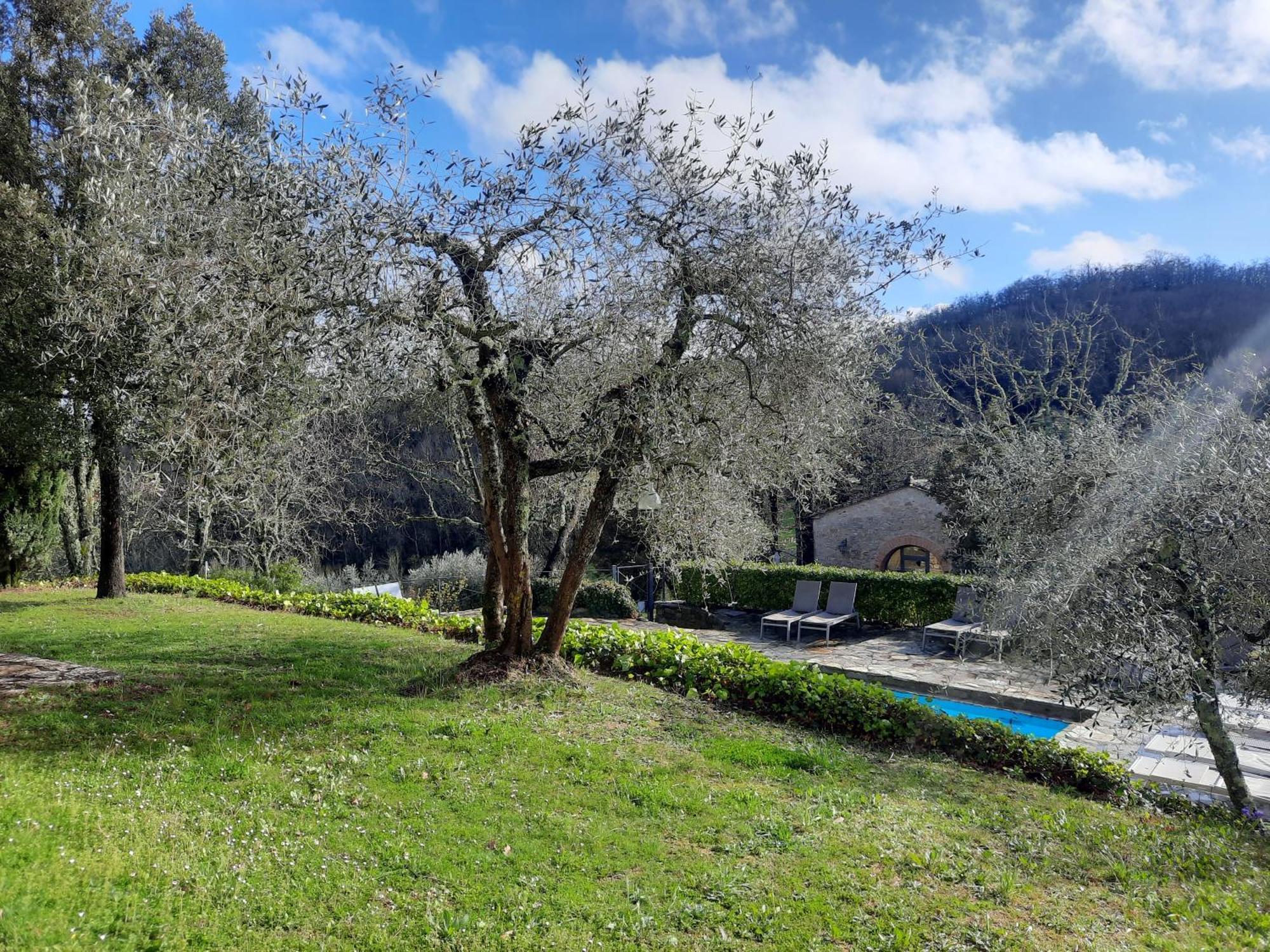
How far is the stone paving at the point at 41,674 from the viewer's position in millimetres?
6613

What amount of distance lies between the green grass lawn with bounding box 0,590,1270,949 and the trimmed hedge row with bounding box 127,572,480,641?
4168 mm

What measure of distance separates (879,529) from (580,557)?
18742 millimetres

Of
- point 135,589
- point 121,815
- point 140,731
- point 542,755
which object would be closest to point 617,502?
point 542,755

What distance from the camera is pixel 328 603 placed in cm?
1335

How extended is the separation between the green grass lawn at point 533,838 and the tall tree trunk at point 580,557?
1.07 m

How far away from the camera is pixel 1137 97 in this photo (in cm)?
929

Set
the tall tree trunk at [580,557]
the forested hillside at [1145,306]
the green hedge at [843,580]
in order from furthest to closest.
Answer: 1. the forested hillside at [1145,306]
2. the green hedge at [843,580]
3. the tall tree trunk at [580,557]

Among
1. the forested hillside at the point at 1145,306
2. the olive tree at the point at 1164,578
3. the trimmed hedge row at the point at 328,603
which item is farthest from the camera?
the forested hillside at the point at 1145,306

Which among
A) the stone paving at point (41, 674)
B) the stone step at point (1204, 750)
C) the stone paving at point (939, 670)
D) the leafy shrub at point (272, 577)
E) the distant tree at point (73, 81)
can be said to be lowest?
the stone step at point (1204, 750)

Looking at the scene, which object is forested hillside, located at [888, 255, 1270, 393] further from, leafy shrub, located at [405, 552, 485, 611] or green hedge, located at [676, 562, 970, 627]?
leafy shrub, located at [405, 552, 485, 611]

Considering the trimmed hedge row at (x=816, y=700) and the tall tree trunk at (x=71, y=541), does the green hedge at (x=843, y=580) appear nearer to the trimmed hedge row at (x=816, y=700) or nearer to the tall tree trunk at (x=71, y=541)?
the trimmed hedge row at (x=816, y=700)

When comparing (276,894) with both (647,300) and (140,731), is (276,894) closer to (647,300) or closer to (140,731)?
(140,731)

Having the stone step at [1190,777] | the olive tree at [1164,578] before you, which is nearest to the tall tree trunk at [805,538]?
the stone step at [1190,777]

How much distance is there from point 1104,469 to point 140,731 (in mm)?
8481
